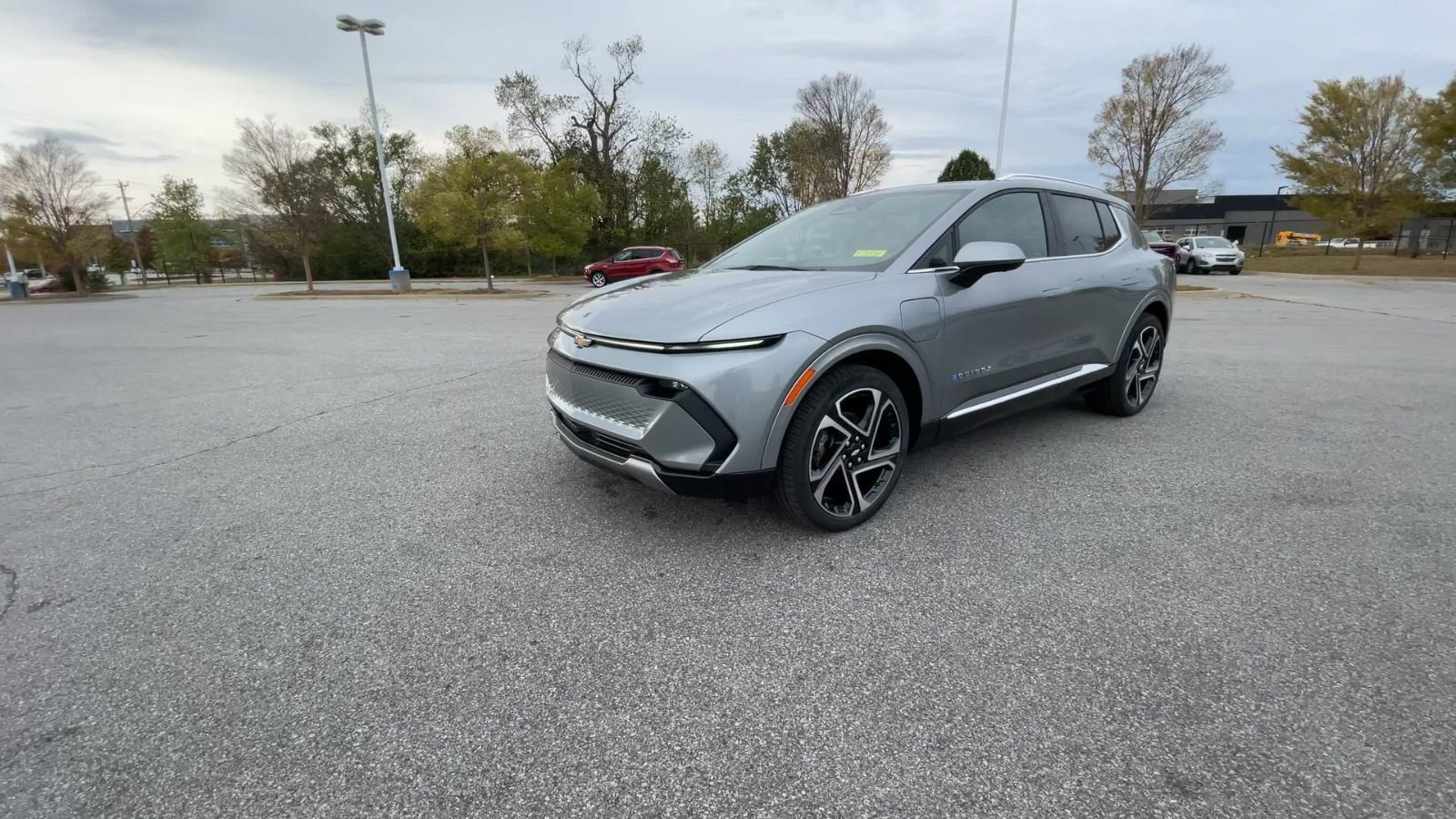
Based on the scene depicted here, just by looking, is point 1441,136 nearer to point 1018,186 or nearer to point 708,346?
point 1018,186

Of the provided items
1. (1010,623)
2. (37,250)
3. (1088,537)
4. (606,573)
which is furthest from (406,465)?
(37,250)

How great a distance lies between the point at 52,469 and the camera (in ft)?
13.8

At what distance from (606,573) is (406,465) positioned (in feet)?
6.77

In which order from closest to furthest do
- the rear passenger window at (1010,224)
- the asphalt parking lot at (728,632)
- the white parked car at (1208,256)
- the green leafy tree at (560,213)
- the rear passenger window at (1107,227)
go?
the asphalt parking lot at (728,632) → the rear passenger window at (1010,224) → the rear passenger window at (1107,227) → the white parked car at (1208,256) → the green leafy tree at (560,213)

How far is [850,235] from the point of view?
365cm

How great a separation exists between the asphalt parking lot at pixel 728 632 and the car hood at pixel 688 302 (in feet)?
3.20

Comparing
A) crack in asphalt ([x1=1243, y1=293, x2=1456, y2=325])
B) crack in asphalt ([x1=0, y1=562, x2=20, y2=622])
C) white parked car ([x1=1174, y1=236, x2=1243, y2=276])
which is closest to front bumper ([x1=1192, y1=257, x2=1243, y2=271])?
white parked car ([x1=1174, y1=236, x2=1243, y2=276])

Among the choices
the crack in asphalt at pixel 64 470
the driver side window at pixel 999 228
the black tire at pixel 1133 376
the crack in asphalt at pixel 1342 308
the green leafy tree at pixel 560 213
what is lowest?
the crack in asphalt at pixel 1342 308

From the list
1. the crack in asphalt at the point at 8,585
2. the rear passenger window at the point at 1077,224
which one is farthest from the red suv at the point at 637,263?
the crack in asphalt at the point at 8,585

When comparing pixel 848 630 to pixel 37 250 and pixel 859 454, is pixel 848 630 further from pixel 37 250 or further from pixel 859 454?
pixel 37 250

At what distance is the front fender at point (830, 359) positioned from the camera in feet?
8.75

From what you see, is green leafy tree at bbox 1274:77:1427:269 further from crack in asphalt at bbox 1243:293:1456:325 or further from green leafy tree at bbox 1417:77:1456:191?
crack in asphalt at bbox 1243:293:1456:325

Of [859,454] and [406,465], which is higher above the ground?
[859,454]

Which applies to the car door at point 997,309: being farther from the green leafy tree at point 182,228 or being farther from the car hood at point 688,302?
the green leafy tree at point 182,228
